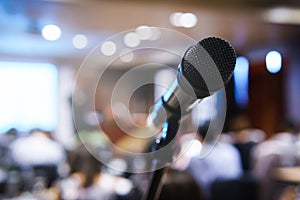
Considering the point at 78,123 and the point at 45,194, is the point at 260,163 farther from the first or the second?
the point at 78,123

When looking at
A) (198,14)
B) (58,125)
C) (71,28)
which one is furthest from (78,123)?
(58,125)

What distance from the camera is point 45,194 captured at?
8.27 ft

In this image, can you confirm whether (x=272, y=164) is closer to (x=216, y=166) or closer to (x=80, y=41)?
(x=216, y=166)

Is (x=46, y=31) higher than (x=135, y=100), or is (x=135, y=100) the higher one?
(x=135, y=100)

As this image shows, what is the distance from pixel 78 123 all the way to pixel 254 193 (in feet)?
8.73

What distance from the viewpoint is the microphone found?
433 mm

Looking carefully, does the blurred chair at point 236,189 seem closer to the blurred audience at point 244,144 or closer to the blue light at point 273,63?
the blurred audience at point 244,144

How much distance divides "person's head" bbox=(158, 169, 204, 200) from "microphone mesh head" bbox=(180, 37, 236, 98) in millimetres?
1383

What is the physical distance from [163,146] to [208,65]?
13 centimetres

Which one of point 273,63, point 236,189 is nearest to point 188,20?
point 236,189

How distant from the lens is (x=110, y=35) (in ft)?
13.0

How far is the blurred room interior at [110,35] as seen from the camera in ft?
12.9

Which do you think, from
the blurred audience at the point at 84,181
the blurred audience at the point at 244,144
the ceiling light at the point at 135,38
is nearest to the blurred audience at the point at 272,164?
the blurred audience at the point at 244,144

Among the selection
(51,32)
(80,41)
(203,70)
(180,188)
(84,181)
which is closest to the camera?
(203,70)
